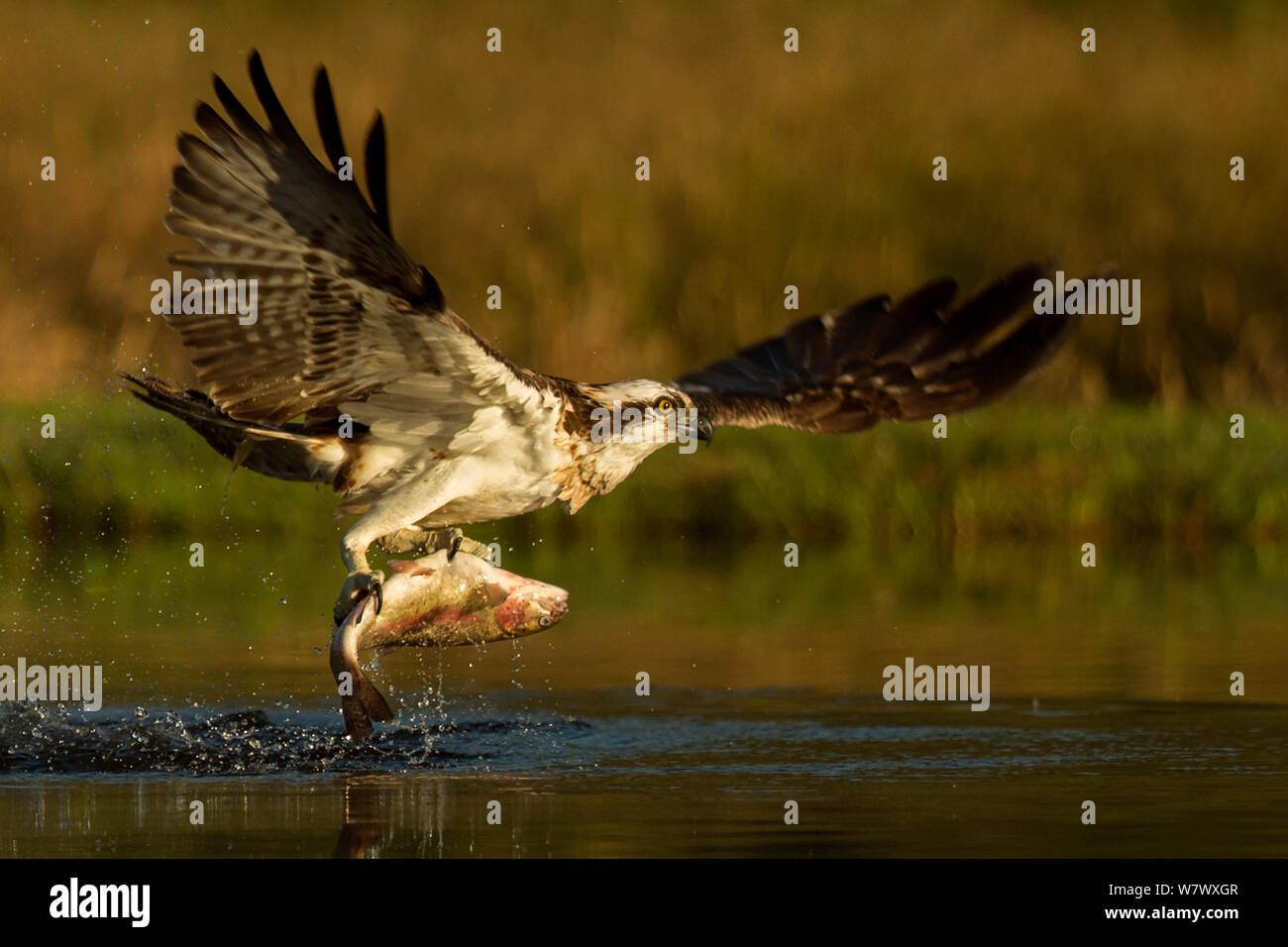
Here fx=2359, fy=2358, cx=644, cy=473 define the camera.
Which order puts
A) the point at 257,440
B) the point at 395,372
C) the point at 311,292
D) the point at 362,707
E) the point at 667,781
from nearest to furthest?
the point at 311,292 → the point at 667,781 → the point at 395,372 → the point at 362,707 → the point at 257,440

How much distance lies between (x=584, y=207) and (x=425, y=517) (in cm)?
1246

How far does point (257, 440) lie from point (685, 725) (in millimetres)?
2336

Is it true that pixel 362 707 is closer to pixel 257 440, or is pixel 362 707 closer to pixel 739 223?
pixel 257 440

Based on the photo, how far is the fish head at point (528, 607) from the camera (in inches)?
409

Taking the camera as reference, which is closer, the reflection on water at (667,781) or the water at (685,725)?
the reflection on water at (667,781)

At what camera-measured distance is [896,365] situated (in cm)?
1183

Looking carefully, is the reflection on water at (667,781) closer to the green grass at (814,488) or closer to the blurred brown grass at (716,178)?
the green grass at (814,488)

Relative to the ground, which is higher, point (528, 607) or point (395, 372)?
point (395, 372)

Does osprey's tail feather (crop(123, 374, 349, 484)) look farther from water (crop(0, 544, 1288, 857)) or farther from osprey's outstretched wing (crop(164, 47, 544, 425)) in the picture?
water (crop(0, 544, 1288, 857))

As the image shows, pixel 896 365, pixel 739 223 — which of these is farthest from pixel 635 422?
pixel 739 223

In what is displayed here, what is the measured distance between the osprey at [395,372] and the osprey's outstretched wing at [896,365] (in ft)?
0.03

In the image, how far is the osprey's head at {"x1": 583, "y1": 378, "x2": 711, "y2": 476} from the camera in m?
10.4

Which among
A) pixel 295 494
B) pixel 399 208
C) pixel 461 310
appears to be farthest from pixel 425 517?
pixel 399 208

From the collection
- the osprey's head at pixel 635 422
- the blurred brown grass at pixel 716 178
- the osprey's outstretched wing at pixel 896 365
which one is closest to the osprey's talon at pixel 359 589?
the osprey's head at pixel 635 422
